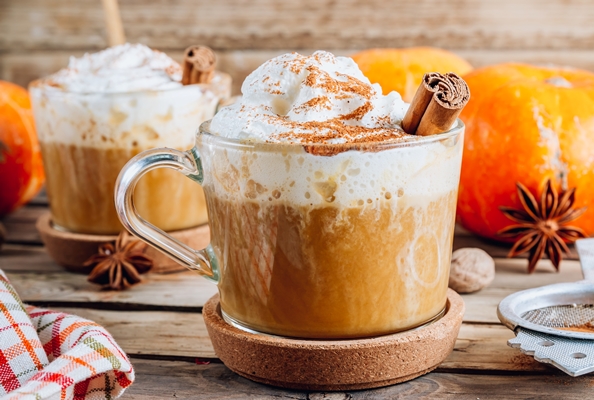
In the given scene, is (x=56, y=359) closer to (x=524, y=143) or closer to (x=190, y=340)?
(x=190, y=340)

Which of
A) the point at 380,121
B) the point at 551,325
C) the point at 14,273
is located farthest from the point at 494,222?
the point at 14,273

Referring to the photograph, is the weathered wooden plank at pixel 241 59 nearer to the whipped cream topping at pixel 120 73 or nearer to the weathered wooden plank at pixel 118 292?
the whipped cream topping at pixel 120 73

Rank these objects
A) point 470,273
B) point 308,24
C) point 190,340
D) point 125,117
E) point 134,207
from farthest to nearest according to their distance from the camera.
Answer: point 308,24 < point 125,117 < point 470,273 < point 190,340 < point 134,207

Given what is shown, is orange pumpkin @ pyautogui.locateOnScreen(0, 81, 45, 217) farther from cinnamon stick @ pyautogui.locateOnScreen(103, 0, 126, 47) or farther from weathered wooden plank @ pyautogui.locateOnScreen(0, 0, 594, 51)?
weathered wooden plank @ pyautogui.locateOnScreen(0, 0, 594, 51)

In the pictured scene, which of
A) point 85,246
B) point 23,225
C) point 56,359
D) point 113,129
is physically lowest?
point 23,225

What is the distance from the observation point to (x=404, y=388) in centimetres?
85

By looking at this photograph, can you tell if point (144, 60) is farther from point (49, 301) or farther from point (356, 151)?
point (356, 151)

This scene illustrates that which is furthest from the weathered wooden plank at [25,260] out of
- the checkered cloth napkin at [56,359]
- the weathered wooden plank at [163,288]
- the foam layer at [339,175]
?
the foam layer at [339,175]

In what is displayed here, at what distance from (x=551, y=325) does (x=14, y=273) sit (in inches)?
37.1

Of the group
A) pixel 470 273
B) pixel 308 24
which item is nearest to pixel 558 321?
pixel 470 273

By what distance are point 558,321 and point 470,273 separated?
0.78 ft

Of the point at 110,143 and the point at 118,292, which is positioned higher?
the point at 110,143

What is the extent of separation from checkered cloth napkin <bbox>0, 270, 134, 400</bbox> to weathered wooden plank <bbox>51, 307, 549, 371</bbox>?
0.11m

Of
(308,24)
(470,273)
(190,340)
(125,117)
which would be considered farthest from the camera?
(308,24)
